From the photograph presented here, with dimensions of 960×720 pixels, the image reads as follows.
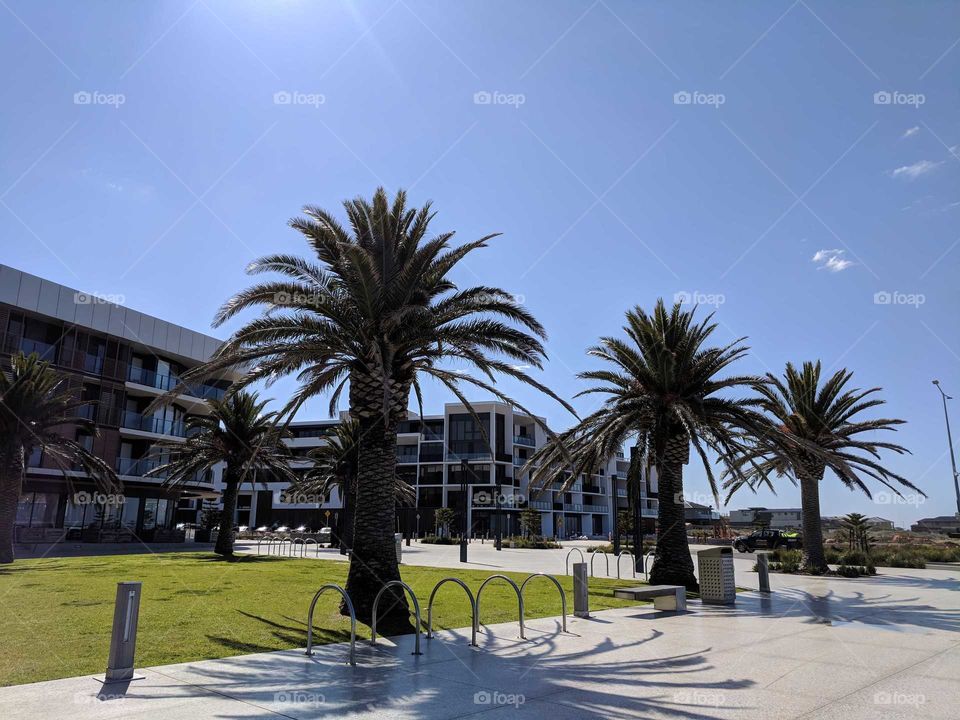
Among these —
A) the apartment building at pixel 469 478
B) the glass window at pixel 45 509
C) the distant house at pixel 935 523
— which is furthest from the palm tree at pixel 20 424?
the distant house at pixel 935 523

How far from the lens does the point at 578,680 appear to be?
720 centimetres

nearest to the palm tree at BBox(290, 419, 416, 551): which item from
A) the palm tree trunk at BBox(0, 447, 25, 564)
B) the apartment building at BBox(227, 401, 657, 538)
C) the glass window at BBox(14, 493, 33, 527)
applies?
the palm tree trunk at BBox(0, 447, 25, 564)

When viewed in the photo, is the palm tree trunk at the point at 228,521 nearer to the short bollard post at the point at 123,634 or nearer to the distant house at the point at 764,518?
the short bollard post at the point at 123,634

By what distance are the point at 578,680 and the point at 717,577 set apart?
882 centimetres

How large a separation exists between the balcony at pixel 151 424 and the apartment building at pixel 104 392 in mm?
65

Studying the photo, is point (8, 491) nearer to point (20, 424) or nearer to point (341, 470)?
point (20, 424)

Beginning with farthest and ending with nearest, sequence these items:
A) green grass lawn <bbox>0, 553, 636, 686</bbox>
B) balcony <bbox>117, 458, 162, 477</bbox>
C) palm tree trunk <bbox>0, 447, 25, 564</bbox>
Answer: balcony <bbox>117, 458, 162, 477</bbox> < palm tree trunk <bbox>0, 447, 25, 564</bbox> < green grass lawn <bbox>0, 553, 636, 686</bbox>

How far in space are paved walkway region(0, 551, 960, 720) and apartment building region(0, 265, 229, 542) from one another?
2428 centimetres

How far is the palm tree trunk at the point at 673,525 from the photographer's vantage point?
57.7 feet

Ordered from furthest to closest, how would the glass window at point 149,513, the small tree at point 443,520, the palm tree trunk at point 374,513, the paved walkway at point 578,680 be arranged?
the small tree at point 443,520
the glass window at point 149,513
the palm tree trunk at point 374,513
the paved walkway at point 578,680

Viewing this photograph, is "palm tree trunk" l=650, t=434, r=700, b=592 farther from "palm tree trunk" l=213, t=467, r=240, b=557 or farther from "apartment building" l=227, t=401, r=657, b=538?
"apartment building" l=227, t=401, r=657, b=538

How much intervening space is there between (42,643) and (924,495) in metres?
25.1

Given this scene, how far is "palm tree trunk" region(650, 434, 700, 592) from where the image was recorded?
57.7ft

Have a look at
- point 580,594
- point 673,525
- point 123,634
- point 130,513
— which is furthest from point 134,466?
point 123,634
